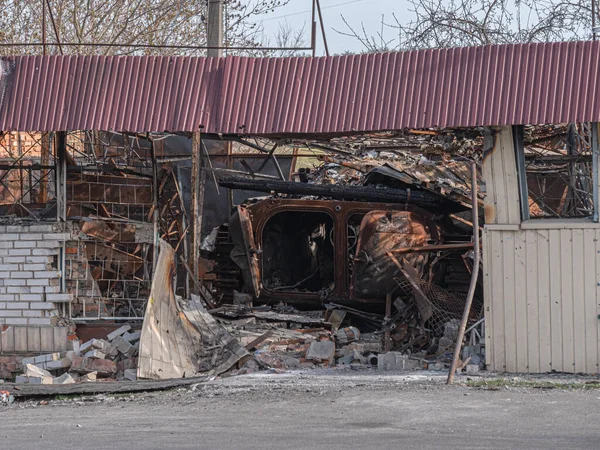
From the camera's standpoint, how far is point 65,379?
11.8 m

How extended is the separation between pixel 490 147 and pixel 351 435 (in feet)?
16.8

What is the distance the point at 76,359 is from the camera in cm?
1253

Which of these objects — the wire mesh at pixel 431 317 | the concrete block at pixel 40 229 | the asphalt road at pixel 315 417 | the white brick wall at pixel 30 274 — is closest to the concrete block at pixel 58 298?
the white brick wall at pixel 30 274

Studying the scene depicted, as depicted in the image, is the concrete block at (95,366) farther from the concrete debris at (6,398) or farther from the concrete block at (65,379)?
the concrete debris at (6,398)

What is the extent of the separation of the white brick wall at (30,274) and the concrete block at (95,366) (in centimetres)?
116

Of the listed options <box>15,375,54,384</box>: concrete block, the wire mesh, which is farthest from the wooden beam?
the wire mesh

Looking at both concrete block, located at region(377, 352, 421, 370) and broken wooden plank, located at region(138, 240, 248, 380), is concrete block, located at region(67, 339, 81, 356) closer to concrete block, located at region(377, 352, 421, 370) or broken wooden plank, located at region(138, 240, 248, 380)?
broken wooden plank, located at region(138, 240, 248, 380)

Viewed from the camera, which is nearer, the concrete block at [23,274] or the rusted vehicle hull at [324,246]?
the concrete block at [23,274]

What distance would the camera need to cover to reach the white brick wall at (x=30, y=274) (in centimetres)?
1340

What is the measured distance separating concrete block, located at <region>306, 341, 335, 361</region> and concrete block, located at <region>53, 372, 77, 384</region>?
3.08 m

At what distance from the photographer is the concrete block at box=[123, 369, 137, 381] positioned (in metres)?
12.0

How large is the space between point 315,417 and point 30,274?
6.18 metres

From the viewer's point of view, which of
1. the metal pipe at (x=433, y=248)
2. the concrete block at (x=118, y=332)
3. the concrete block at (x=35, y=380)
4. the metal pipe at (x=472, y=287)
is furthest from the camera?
the metal pipe at (x=433, y=248)

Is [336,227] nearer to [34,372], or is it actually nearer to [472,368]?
[472,368]
